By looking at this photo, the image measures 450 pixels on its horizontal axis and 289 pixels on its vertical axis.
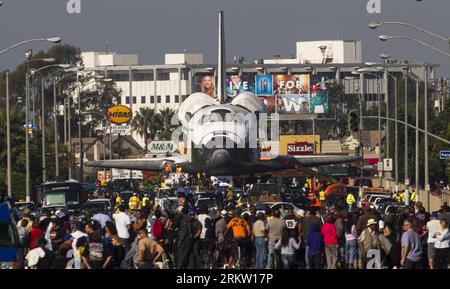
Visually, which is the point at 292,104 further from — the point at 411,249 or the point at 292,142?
the point at 411,249

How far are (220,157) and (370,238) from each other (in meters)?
35.9

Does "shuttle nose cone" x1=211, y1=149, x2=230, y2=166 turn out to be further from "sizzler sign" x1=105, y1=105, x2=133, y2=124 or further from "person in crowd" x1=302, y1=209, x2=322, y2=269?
"sizzler sign" x1=105, y1=105, x2=133, y2=124

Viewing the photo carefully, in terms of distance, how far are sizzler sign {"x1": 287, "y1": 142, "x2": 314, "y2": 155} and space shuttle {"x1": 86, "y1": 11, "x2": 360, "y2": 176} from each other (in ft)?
149

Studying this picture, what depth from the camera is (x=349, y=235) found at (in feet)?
113

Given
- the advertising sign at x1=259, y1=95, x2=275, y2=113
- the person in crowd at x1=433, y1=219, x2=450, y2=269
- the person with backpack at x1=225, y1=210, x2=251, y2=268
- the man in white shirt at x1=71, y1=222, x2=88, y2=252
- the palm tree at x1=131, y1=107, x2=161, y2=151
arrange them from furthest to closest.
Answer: the advertising sign at x1=259, y1=95, x2=275, y2=113 → the palm tree at x1=131, y1=107, x2=161, y2=151 → the person with backpack at x1=225, y1=210, x2=251, y2=268 → the person in crowd at x1=433, y1=219, x2=450, y2=269 → the man in white shirt at x1=71, y1=222, x2=88, y2=252

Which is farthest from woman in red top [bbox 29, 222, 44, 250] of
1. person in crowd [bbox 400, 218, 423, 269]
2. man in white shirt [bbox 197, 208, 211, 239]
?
person in crowd [bbox 400, 218, 423, 269]

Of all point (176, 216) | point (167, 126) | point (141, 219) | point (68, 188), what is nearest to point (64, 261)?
point (141, 219)

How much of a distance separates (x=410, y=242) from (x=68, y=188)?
1542 inches

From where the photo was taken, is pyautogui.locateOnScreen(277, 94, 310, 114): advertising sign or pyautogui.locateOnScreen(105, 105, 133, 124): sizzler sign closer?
pyautogui.locateOnScreen(105, 105, 133, 124): sizzler sign

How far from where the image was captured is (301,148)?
129125 mm

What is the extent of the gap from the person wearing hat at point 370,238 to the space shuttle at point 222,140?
35.4 m

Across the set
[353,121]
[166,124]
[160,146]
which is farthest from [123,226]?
[166,124]

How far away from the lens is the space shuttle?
6894cm
